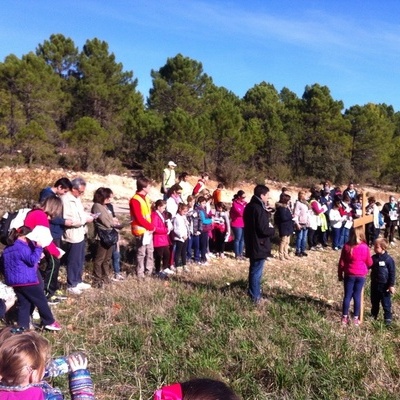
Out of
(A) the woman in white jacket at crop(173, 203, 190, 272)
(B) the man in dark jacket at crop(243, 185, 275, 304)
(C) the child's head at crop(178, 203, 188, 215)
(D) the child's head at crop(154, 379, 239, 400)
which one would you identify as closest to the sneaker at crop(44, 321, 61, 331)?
(B) the man in dark jacket at crop(243, 185, 275, 304)

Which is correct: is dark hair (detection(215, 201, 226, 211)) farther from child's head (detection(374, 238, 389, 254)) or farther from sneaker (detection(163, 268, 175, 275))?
child's head (detection(374, 238, 389, 254))

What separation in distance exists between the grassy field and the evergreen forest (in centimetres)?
1937

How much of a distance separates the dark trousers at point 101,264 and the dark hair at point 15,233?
2481 mm

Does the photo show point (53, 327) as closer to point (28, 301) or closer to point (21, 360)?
point (28, 301)

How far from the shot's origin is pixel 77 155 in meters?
27.4

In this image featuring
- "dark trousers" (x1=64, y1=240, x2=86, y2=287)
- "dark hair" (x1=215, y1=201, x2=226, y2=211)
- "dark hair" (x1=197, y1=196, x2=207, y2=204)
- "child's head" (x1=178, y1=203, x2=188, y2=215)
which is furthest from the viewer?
"dark hair" (x1=215, y1=201, x2=226, y2=211)

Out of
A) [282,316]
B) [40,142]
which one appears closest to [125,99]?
[40,142]

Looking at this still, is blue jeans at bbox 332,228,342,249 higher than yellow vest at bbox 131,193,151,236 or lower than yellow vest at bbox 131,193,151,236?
lower

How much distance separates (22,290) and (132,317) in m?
1.30

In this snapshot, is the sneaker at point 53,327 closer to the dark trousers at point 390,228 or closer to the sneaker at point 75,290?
the sneaker at point 75,290

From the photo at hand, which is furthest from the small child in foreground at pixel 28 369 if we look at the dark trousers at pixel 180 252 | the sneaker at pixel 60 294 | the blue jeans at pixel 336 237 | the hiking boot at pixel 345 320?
the blue jeans at pixel 336 237

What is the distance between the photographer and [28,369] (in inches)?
94.3

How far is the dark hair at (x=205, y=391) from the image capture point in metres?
1.67

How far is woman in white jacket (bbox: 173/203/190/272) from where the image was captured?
356 inches
